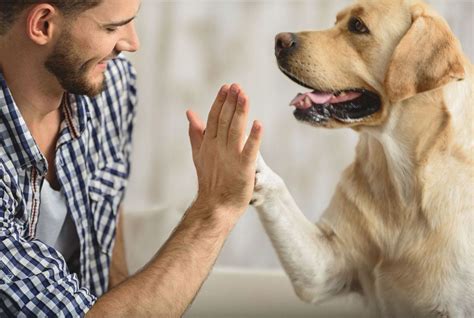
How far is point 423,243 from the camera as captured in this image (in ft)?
5.37

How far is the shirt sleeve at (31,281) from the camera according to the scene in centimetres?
147

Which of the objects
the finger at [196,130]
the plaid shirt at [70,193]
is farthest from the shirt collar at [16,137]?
the finger at [196,130]

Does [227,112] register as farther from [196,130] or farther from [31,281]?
[31,281]

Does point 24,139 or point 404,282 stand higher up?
point 24,139

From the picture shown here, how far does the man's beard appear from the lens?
65.8 inches

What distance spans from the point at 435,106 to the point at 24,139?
86 centimetres

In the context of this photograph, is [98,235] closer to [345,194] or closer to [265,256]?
[345,194]

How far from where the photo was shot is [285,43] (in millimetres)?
1656

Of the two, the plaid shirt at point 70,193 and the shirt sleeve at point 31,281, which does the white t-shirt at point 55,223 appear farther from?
the shirt sleeve at point 31,281

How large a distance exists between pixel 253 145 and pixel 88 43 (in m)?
0.45

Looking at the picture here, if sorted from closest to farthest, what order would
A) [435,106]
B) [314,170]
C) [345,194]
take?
[435,106] < [345,194] < [314,170]

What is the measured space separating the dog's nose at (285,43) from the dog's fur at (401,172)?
0.07 feet

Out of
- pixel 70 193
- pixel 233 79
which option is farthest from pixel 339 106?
pixel 233 79

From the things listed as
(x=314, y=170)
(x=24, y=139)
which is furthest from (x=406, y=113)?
(x=314, y=170)
